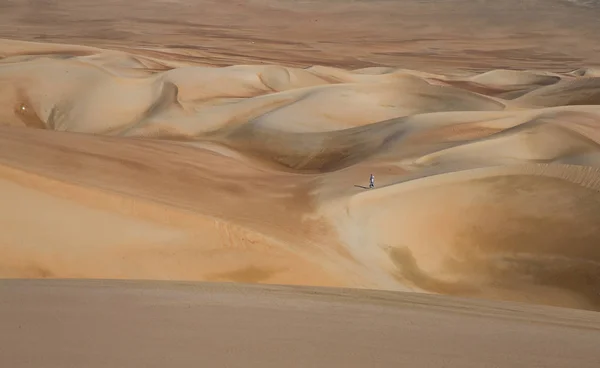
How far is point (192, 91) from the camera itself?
1295 centimetres

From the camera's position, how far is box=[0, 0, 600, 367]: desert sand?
2.58 metres

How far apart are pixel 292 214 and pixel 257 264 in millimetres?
1003

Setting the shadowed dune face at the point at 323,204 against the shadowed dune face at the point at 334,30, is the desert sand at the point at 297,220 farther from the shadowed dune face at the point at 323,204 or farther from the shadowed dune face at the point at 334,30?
the shadowed dune face at the point at 334,30

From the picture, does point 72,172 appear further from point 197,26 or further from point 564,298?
point 197,26

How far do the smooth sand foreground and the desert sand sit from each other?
0.01 m

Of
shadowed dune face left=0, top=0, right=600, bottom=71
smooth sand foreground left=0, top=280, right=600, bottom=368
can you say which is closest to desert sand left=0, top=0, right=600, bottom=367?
smooth sand foreground left=0, top=280, right=600, bottom=368

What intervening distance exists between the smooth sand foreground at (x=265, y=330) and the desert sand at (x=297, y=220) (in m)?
0.01

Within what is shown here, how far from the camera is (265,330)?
2.56m

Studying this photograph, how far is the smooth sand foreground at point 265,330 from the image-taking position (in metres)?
2.26

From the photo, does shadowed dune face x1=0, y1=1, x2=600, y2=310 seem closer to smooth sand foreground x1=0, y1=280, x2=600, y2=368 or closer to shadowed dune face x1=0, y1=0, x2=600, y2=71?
smooth sand foreground x1=0, y1=280, x2=600, y2=368

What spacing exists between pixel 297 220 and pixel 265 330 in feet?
8.97

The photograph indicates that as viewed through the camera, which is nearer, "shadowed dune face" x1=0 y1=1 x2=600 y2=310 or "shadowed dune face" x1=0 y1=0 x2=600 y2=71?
"shadowed dune face" x1=0 y1=1 x2=600 y2=310

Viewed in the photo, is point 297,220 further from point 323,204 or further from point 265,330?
point 265,330

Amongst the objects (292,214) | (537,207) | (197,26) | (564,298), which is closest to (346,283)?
(292,214)
